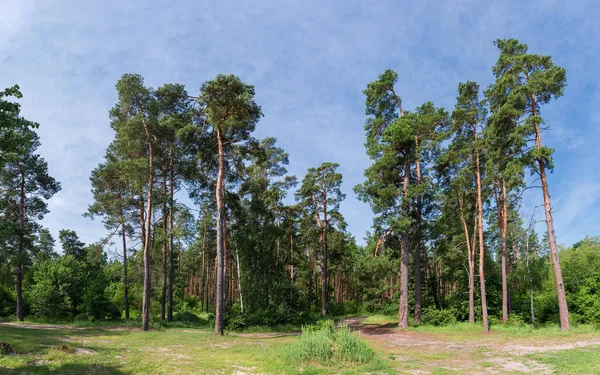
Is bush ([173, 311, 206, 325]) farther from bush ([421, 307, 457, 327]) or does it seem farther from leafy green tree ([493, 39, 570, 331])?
leafy green tree ([493, 39, 570, 331])

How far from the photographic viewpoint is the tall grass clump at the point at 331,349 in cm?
965

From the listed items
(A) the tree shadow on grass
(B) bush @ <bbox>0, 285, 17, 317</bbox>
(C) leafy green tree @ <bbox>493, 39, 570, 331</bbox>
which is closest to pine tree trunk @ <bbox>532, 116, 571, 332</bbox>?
(C) leafy green tree @ <bbox>493, 39, 570, 331</bbox>

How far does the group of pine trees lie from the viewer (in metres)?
19.1

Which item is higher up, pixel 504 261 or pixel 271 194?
pixel 271 194

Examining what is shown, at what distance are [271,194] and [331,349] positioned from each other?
19590 mm

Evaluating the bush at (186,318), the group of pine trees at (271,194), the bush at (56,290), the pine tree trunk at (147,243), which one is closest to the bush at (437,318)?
the group of pine trees at (271,194)

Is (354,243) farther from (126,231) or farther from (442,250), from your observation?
(126,231)

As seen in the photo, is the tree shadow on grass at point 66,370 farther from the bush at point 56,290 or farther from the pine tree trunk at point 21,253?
the bush at point 56,290

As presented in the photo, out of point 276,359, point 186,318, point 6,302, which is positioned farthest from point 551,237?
point 6,302

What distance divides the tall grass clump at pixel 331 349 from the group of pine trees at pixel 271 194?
9.40 metres

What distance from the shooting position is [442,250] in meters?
26.5

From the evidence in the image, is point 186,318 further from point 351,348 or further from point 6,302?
point 351,348

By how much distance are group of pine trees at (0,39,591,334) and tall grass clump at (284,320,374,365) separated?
940 centimetres

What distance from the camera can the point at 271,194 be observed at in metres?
28.9
